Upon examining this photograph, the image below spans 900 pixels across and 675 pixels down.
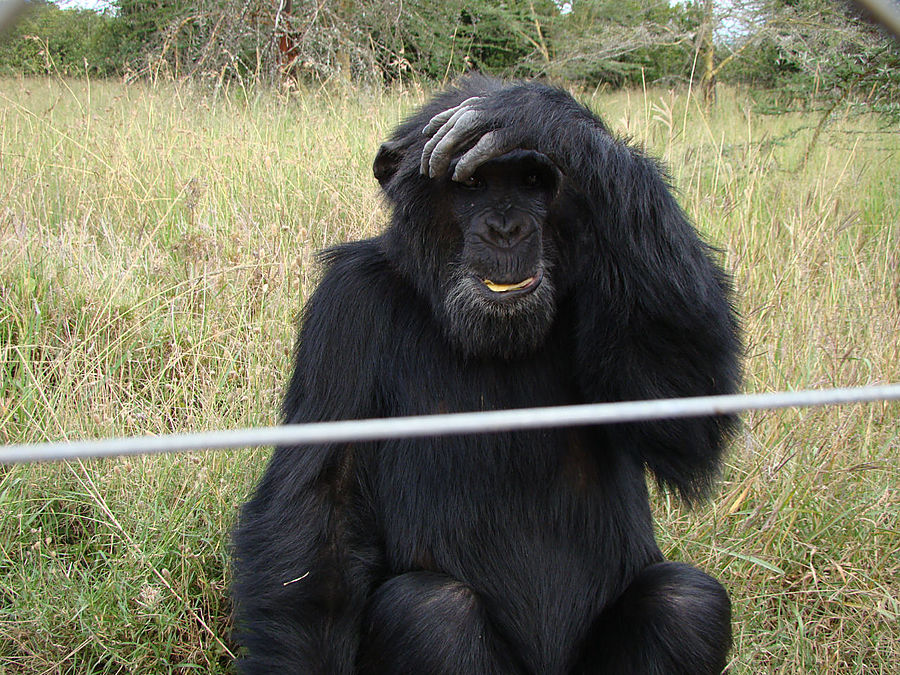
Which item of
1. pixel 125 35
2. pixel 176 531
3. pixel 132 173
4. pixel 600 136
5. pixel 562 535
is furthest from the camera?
pixel 125 35

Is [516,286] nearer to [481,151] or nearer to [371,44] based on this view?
[481,151]

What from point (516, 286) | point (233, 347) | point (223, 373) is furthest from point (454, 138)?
point (233, 347)

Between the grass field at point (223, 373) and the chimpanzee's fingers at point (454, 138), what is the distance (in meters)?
1.60

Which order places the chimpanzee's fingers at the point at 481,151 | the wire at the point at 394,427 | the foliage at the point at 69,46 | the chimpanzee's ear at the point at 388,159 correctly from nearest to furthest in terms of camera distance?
the wire at the point at 394,427, the chimpanzee's fingers at the point at 481,151, the chimpanzee's ear at the point at 388,159, the foliage at the point at 69,46

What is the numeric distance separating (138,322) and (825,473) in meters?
3.29

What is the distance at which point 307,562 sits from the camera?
2.58m

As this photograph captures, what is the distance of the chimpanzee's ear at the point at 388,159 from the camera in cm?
279

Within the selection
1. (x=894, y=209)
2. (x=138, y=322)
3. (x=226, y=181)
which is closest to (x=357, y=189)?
(x=226, y=181)

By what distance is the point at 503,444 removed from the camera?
2621 millimetres

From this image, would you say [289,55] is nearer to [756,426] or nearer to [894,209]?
[894,209]

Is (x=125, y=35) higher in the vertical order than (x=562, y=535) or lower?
higher

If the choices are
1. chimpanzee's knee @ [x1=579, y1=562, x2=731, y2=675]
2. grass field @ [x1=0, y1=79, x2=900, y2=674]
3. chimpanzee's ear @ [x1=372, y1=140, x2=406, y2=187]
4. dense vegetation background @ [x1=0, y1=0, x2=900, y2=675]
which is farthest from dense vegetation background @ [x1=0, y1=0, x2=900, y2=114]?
chimpanzee's knee @ [x1=579, y1=562, x2=731, y2=675]

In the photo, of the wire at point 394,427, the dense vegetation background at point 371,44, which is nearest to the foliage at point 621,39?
the dense vegetation background at point 371,44

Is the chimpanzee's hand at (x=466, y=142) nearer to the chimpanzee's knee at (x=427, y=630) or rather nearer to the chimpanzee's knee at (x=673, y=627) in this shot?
the chimpanzee's knee at (x=427, y=630)
